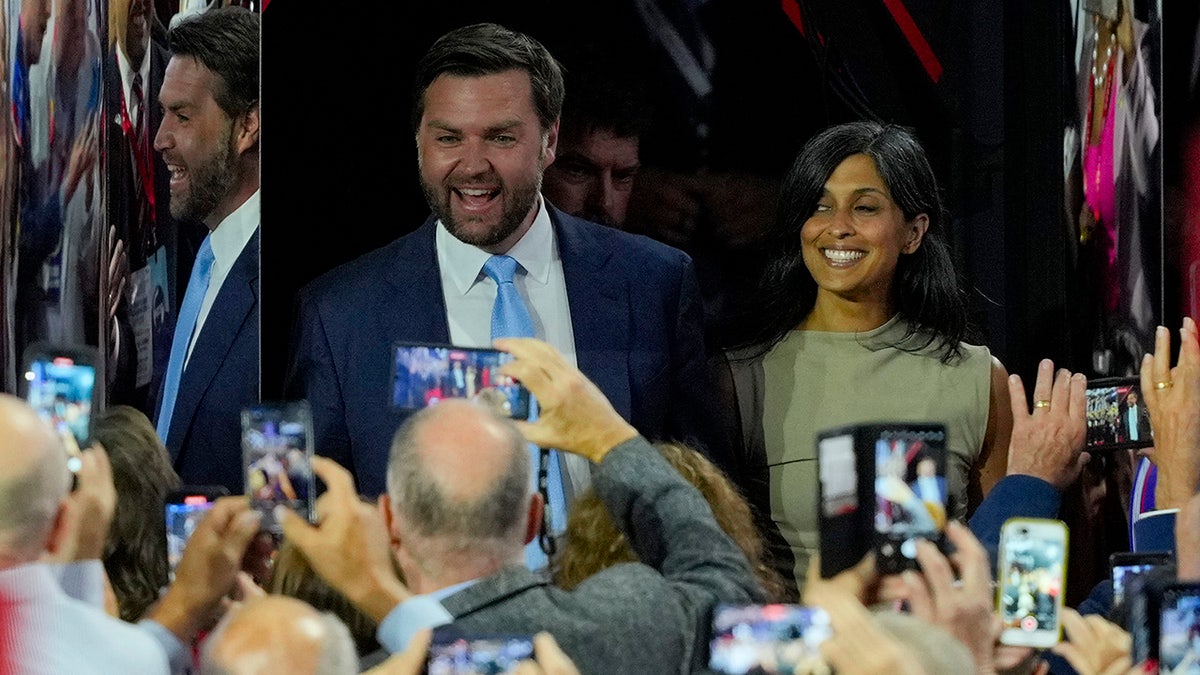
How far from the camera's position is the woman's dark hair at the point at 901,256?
4836mm

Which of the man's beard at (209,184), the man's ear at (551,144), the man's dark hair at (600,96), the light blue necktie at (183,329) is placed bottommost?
the light blue necktie at (183,329)

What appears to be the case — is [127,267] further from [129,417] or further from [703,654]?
[703,654]

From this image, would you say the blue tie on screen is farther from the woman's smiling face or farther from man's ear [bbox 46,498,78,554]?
man's ear [bbox 46,498,78,554]

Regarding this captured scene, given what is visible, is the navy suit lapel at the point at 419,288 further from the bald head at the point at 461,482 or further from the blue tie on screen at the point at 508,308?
the bald head at the point at 461,482

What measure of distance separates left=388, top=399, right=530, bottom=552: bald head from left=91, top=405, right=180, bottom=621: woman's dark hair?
3.32 feet

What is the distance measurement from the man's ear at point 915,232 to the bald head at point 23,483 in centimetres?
315

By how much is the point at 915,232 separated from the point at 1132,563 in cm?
158

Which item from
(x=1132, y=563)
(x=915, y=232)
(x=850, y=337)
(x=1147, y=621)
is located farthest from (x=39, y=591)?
(x=915, y=232)

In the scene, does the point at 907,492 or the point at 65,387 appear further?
the point at 65,387

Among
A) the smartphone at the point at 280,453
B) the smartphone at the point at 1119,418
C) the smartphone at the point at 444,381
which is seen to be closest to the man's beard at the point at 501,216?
the smartphone at the point at 280,453

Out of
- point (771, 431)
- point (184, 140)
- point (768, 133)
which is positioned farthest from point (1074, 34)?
point (184, 140)

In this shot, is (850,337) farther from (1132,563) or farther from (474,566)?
(474,566)

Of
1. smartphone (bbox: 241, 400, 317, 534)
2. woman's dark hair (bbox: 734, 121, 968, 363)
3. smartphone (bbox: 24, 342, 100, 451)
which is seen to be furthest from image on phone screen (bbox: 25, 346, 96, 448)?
woman's dark hair (bbox: 734, 121, 968, 363)

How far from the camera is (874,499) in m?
2.68
